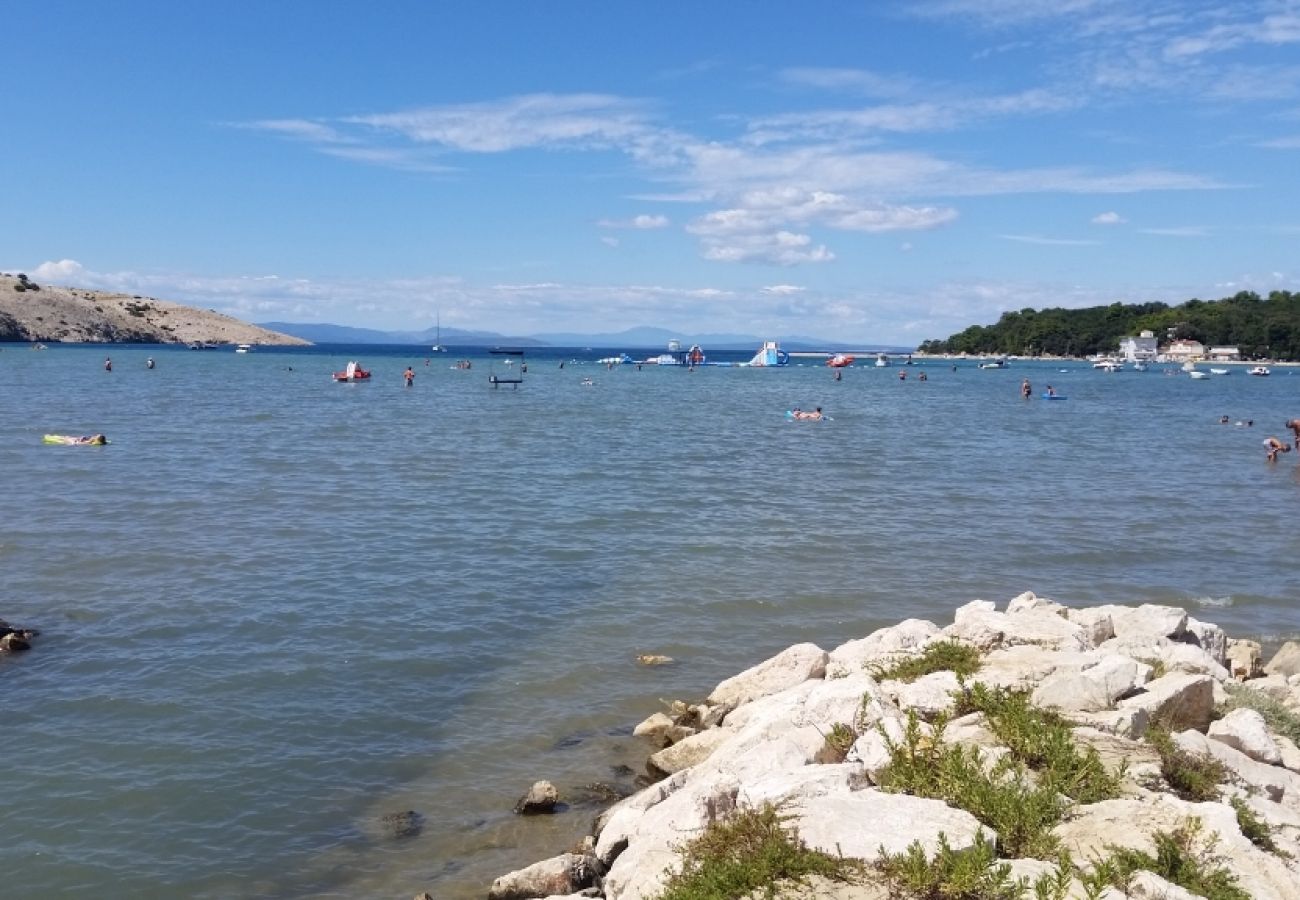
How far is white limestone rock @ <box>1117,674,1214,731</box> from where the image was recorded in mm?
9477

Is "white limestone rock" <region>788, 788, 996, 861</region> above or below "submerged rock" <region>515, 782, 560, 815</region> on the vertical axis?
above

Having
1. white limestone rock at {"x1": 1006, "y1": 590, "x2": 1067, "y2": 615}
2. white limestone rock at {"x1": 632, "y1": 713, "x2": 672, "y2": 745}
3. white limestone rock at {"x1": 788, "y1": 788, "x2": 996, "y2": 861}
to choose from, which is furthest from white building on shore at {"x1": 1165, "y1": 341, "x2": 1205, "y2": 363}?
white limestone rock at {"x1": 788, "y1": 788, "x2": 996, "y2": 861}

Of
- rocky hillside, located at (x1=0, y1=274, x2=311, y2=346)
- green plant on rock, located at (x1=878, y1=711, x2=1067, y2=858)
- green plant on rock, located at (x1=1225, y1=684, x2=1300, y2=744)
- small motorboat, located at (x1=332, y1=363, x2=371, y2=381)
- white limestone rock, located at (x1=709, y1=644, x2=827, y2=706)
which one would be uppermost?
rocky hillside, located at (x1=0, y1=274, x2=311, y2=346)

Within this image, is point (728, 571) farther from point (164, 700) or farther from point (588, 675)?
point (164, 700)

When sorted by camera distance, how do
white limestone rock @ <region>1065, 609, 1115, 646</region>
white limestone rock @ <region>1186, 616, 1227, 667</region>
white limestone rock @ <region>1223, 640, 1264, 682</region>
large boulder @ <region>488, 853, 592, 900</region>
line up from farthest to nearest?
white limestone rock @ <region>1223, 640, 1264, 682</region> → white limestone rock @ <region>1186, 616, 1227, 667</region> → white limestone rock @ <region>1065, 609, 1115, 646</region> → large boulder @ <region>488, 853, 592, 900</region>

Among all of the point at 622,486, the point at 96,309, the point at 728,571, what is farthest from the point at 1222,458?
the point at 96,309

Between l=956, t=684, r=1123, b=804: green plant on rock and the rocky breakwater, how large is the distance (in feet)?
0.06

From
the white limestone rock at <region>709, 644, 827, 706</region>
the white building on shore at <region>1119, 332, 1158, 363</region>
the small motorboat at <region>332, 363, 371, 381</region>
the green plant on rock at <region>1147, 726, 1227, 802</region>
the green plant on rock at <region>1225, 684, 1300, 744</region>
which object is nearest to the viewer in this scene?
the green plant on rock at <region>1147, 726, 1227, 802</region>

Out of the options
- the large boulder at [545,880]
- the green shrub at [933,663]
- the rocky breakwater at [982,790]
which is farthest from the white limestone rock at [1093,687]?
the large boulder at [545,880]

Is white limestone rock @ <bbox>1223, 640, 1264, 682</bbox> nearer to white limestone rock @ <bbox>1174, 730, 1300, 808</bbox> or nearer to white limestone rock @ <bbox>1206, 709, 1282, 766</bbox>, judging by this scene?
white limestone rock @ <bbox>1206, 709, 1282, 766</bbox>

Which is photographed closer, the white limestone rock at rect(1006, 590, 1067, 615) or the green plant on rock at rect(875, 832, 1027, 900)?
the green plant on rock at rect(875, 832, 1027, 900)

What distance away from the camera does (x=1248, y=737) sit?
30.9 feet

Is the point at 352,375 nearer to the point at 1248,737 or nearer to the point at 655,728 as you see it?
the point at 655,728

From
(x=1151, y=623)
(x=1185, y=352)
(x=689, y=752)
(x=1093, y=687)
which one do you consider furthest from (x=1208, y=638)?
(x=1185, y=352)
